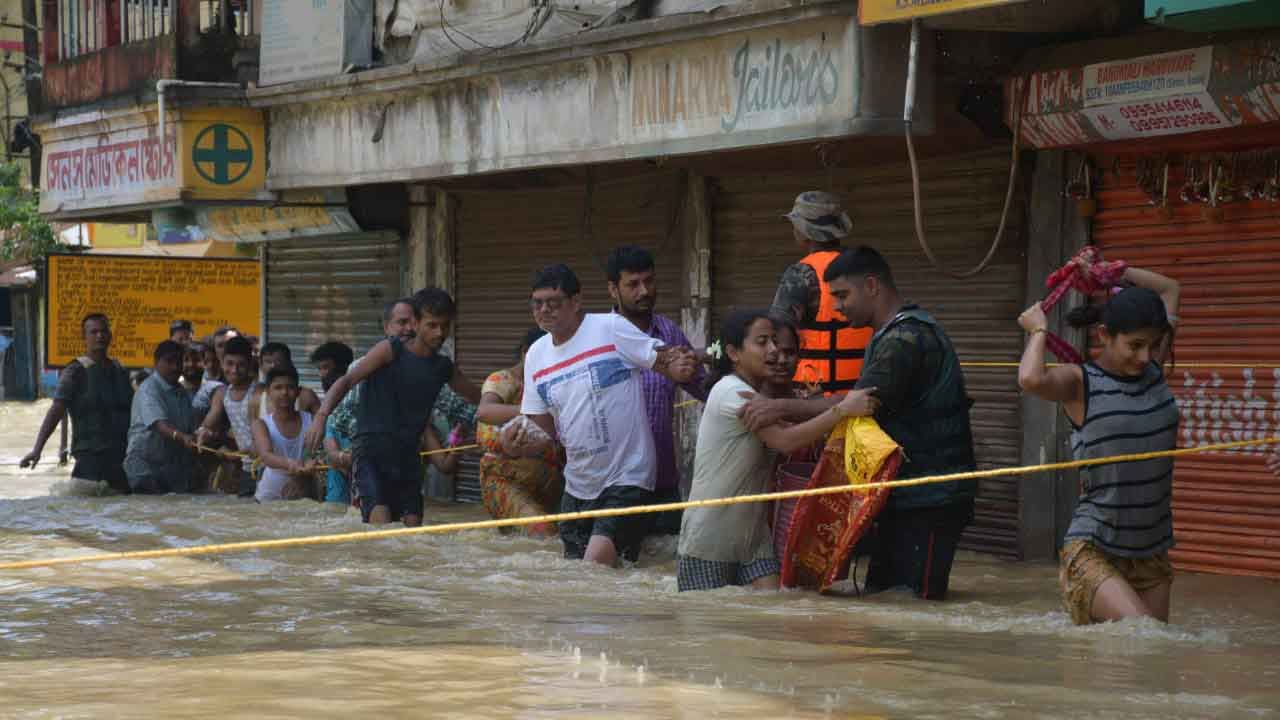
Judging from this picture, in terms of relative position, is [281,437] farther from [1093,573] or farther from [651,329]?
[1093,573]

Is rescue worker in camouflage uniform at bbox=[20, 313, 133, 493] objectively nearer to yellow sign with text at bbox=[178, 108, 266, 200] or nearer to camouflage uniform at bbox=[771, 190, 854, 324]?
yellow sign with text at bbox=[178, 108, 266, 200]

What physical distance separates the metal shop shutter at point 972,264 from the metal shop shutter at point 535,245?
208 cm

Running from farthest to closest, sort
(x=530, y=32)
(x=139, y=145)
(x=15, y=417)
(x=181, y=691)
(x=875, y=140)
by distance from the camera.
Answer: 1. (x=15, y=417)
2. (x=139, y=145)
3. (x=530, y=32)
4. (x=875, y=140)
5. (x=181, y=691)

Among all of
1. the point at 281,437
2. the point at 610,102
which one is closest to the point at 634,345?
the point at 610,102

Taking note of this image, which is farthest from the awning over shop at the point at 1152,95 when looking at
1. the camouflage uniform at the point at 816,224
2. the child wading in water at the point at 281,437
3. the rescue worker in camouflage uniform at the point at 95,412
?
the rescue worker in camouflage uniform at the point at 95,412

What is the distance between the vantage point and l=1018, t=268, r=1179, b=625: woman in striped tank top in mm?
6621

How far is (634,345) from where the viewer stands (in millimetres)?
9172

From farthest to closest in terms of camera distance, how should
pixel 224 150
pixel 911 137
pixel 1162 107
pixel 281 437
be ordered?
pixel 224 150, pixel 281 437, pixel 911 137, pixel 1162 107

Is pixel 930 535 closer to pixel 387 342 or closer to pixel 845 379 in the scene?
pixel 845 379

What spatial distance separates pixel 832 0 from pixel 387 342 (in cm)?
323

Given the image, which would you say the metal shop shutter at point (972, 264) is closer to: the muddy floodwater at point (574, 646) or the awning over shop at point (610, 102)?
the awning over shop at point (610, 102)

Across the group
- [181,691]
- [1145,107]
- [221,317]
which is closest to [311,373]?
[221,317]

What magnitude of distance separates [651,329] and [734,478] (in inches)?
72.7

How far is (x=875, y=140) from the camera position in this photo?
38.1ft
